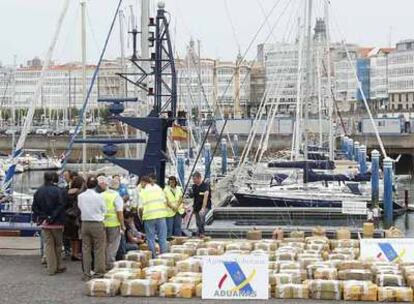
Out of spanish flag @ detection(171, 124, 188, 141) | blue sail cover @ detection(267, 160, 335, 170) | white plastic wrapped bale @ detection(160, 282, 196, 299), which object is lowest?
blue sail cover @ detection(267, 160, 335, 170)

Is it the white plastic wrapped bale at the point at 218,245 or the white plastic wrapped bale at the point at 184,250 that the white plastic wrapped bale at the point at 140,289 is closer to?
the white plastic wrapped bale at the point at 184,250

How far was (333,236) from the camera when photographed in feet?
69.6

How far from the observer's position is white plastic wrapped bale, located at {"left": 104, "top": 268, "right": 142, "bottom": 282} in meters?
13.1

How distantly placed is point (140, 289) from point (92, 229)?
1.48 metres

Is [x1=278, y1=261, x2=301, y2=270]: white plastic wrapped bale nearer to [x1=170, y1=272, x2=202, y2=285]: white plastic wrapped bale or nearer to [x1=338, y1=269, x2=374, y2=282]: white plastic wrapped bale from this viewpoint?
[x1=338, y1=269, x2=374, y2=282]: white plastic wrapped bale

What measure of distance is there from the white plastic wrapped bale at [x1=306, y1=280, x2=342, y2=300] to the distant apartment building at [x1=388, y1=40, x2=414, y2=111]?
173881 mm

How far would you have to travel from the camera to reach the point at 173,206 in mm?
16328

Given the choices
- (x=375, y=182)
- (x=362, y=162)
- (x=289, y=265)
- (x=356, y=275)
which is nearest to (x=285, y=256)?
(x=289, y=265)

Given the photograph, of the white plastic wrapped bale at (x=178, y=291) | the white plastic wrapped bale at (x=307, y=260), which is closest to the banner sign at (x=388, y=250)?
the white plastic wrapped bale at (x=307, y=260)

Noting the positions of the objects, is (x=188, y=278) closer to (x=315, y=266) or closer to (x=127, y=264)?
(x=127, y=264)

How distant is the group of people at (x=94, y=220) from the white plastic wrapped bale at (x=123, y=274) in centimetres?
53

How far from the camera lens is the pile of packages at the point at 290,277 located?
1253cm

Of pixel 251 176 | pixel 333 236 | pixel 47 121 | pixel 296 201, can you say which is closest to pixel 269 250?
pixel 333 236

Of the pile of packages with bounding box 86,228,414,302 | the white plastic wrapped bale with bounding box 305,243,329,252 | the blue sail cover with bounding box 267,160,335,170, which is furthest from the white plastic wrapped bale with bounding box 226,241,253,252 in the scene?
the blue sail cover with bounding box 267,160,335,170
